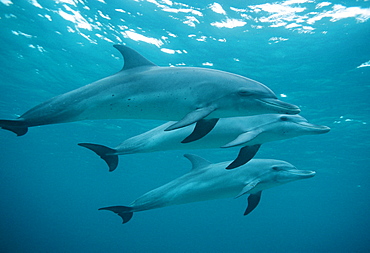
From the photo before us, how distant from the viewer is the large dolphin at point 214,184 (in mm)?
6168

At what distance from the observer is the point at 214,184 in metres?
6.35

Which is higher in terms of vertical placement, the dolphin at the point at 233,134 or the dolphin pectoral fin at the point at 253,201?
the dolphin at the point at 233,134

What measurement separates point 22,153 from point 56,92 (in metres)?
31.2

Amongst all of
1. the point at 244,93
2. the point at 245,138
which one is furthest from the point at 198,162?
the point at 244,93

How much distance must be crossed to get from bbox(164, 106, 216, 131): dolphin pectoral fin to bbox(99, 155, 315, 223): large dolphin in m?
3.46

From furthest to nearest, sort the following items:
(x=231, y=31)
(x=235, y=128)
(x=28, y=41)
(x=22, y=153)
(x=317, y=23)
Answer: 1. (x=22, y=153)
2. (x=28, y=41)
3. (x=231, y=31)
4. (x=317, y=23)
5. (x=235, y=128)

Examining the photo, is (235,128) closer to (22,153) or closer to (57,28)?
(57,28)

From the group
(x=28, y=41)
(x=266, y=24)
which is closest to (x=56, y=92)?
(x=28, y=41)

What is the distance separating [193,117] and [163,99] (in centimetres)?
58

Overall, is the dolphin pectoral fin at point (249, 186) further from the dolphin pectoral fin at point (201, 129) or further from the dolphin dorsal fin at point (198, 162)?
the dolphin pectoral fin at point (201, 129)

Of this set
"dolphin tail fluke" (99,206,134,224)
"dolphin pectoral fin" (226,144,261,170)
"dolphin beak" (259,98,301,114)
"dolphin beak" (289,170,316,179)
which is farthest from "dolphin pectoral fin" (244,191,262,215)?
"dolphin beak" (259,98,301,114)

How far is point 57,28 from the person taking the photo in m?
12.9

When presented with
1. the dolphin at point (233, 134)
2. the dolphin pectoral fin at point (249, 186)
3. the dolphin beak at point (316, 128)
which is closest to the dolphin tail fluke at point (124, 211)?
the dolphin at point (233, 134)

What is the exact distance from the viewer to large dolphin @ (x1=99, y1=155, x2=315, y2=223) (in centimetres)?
617
